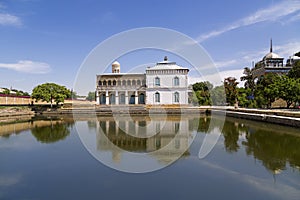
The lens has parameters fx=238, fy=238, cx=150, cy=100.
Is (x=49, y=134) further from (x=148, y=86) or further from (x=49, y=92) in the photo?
(x=148, y=86)

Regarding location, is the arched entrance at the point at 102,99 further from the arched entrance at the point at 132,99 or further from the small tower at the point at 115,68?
the small tower at the point at 115,68

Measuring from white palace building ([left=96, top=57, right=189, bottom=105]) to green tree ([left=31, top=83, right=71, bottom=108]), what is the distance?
5379 mm

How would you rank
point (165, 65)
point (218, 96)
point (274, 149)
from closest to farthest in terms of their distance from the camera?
point (274, 149), point (165, 65), point (218, 96)

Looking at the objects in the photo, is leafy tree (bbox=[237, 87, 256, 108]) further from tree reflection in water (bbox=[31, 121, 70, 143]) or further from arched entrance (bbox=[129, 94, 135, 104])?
tree reflection in water (bbox=[31, 121, 70, 143])

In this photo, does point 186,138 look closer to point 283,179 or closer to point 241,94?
point 283,179

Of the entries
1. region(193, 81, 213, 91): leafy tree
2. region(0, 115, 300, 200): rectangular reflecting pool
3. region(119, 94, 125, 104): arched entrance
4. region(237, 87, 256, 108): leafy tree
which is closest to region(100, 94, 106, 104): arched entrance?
region(119, 94, 125, 104): arched entrance

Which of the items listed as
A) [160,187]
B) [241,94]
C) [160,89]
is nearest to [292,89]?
[241,94]

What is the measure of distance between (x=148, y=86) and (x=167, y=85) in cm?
284

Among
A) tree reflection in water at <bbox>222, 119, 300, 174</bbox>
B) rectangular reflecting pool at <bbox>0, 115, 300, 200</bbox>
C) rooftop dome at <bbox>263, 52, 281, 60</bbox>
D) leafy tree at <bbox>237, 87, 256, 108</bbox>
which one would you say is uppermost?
rooftop dome at <bbox>263, 52, 281, 60</bbox>

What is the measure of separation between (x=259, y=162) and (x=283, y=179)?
5.19 feet

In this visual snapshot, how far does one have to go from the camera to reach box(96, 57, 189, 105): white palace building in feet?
115

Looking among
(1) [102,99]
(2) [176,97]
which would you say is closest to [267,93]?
(2) [176,97]

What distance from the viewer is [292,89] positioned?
2434 centimetres

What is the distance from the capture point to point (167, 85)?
115ft
